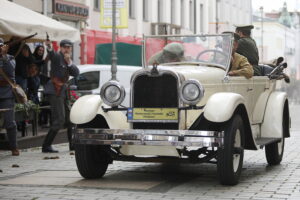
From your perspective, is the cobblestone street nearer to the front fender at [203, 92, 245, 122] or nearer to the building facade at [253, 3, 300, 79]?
the front fender at [203, 92, 245, 122]

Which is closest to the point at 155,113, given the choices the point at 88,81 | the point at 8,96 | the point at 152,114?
the point at 152,114

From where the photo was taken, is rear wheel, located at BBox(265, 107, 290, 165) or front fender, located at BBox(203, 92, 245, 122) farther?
rear wheel, located at BBox(265, 107, 290, 165)

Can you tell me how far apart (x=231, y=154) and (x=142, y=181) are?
120 centimetres

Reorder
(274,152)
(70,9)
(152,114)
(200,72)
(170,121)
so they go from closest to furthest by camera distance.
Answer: (170,121), (152,114), (200,72), (274,152), (70,9)

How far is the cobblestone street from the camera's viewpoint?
8484 millimetres

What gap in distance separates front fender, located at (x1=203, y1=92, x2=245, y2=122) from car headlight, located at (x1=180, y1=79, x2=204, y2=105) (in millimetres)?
144

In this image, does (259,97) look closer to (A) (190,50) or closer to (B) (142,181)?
(A) (190,50)

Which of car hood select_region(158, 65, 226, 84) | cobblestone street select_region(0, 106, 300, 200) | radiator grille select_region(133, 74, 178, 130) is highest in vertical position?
car hood select_region(158, 65, 226, 84)

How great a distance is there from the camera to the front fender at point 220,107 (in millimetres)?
8984

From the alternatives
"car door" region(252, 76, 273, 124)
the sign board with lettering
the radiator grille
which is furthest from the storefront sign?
the radiator grille

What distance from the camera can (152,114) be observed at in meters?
9.49

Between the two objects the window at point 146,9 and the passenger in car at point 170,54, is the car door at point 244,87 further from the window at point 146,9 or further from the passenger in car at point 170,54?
the window at point 146,9

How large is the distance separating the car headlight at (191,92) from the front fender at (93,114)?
96 cm

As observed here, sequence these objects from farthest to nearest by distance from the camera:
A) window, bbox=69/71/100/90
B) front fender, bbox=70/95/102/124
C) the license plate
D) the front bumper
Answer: window, bbox=69/71/100/90, front fender, bbox=70/95/102/124, the license plate, the front bumper
